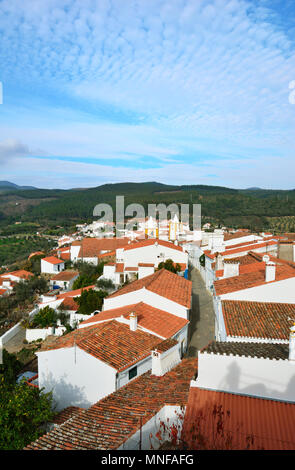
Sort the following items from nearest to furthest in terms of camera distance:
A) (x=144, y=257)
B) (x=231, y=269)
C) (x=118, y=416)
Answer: (x=118, y=416) < (x=231, y=269) < (x=144, y=257)

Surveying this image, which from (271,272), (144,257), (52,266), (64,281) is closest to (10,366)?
(271,272)

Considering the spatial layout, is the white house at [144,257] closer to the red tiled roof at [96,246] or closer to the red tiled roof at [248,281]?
the red tiled roof at [96,246]

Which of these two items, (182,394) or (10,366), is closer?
(182,394)

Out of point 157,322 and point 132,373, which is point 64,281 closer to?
point 157,322

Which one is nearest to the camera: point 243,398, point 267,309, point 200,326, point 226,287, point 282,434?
point 282,434

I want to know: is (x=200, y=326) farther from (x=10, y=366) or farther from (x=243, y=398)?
(x=243, y=398)

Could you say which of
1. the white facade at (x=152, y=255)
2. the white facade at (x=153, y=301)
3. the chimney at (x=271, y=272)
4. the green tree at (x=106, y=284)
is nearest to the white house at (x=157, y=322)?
the white facade at (x=153, y=301)
